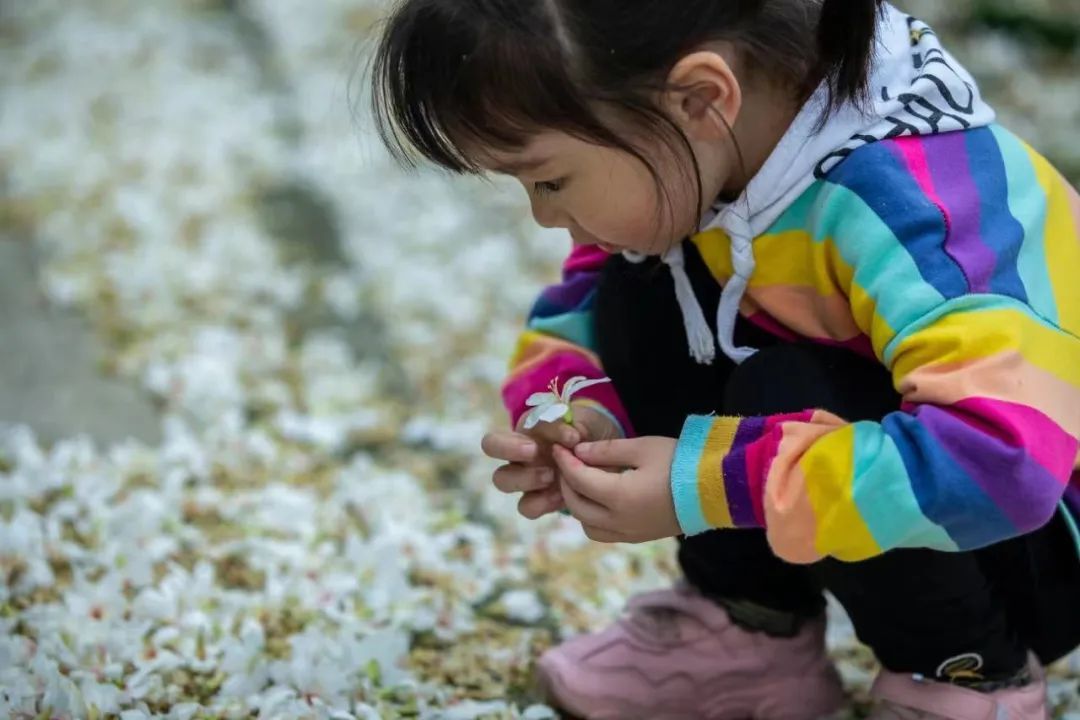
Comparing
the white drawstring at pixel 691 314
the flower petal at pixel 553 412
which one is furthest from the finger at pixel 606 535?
the white drawstring at pixel 691 314

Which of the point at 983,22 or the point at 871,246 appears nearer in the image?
the point at 871,246

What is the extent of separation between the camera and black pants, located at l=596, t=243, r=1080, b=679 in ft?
3.58

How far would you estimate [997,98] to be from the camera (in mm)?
2938

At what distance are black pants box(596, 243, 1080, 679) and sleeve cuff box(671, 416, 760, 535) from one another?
74 mm

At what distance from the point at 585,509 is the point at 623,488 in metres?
0.06

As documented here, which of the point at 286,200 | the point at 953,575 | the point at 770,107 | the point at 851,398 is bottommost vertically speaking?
the point at 953,575

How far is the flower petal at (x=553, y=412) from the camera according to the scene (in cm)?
112

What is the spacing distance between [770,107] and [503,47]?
0.83ft

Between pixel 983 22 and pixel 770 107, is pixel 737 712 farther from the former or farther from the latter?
pixel 983 22

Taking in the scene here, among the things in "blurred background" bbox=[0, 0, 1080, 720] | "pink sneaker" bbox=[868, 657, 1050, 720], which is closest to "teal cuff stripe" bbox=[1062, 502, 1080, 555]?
"pink sneaker" bbox=[868, 657, 1050, 720]

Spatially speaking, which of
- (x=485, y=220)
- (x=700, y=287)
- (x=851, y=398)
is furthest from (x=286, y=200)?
(x=851, y=398)

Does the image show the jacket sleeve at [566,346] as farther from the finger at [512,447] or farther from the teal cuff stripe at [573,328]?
the finger at [512,447]

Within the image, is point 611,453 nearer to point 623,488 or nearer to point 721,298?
point 623,488

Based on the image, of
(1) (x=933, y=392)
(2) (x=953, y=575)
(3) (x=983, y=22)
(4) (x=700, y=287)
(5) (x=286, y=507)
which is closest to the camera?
(1) (x=933, y=392)
